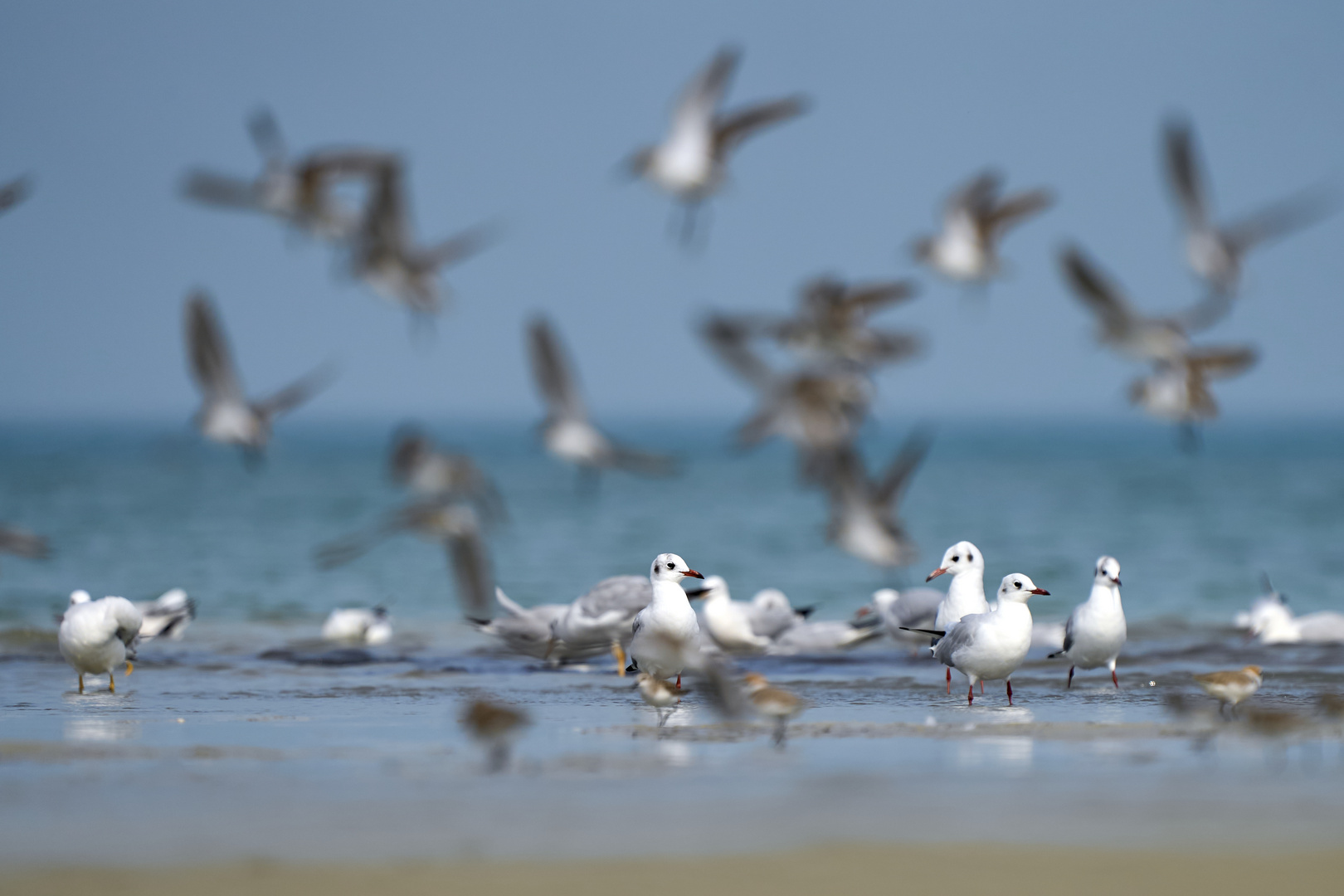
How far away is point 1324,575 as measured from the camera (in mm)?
22266

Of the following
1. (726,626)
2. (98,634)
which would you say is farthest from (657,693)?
(726,626)

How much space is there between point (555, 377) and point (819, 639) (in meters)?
4.85

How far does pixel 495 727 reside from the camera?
7.96 metres

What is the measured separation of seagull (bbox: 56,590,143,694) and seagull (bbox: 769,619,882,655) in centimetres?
525

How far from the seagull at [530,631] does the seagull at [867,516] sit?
234cm

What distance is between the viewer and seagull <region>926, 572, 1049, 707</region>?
998cm

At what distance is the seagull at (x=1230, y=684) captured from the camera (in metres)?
8.77

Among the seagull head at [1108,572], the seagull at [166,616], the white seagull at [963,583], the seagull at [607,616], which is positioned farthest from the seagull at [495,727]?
the seagull at [166,616]

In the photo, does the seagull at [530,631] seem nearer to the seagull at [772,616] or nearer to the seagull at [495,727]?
the seagull at [772,616]

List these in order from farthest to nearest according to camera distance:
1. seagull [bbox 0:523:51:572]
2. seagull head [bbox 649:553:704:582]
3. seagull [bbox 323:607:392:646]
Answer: seagull [bbox 323:607:392:646], seagull head [bbox 649:553:704:582], seagull [bbox 0:523:51:572]

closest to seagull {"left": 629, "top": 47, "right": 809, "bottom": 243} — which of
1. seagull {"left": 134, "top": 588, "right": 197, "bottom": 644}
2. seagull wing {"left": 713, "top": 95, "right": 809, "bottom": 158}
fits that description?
seagull wing {"left": 713, "top": 95, "right": 809, "bottom": 158}

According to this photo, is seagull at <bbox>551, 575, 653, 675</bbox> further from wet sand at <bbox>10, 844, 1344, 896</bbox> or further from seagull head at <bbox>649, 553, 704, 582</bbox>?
wet sand at <bbox>10, 844, 1344, 896</bbox>

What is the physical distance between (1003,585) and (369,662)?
564 cm

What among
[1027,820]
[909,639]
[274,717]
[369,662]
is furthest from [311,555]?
[1027,820]
